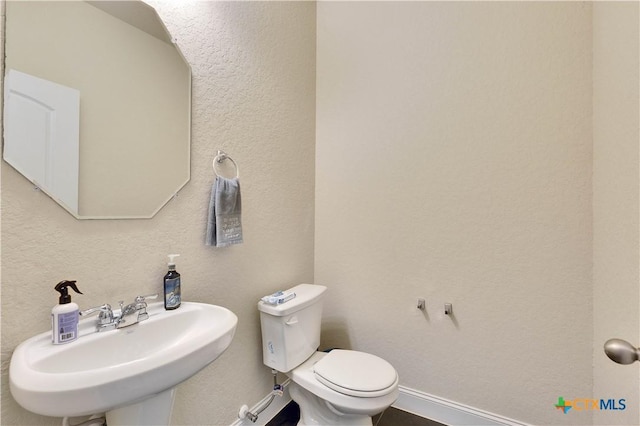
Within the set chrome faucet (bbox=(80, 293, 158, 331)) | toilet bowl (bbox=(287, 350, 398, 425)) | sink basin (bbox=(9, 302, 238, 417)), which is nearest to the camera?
sink basin (bbox=(9, 302, 238, 417))

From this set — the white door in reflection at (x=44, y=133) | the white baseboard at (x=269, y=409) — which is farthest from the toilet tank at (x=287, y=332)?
the white door in reflection at (x=44, y=133)

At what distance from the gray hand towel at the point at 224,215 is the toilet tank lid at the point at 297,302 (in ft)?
1.15

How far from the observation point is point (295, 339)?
131 cm

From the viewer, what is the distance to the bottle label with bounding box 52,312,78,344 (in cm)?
71

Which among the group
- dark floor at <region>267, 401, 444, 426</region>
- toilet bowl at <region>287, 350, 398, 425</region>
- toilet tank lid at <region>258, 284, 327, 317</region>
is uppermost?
toilet tank lid at <region>258, 284, 327, 317</region>

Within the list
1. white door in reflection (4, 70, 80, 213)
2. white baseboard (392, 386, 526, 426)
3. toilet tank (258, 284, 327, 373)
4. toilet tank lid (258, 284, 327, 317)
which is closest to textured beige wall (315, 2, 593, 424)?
white baseboard (392, 386, 526, 426)

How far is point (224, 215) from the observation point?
45.1 inches

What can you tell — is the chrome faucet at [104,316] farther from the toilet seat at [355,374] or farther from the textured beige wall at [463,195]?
the textured beige wall at [463,195]

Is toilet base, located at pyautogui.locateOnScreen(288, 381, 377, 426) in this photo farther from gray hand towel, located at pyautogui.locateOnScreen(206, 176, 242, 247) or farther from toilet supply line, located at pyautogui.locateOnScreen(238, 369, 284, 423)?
gray hand towel, located at pyautogui.locateOnScreen(206, 176, 242, 247)

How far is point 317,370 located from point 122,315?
2.75 ft

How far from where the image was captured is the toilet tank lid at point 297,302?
4.07 feet

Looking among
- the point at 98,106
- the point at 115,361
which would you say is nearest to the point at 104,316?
the point at 115,361

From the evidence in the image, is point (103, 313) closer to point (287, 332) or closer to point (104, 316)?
point (104, 316)

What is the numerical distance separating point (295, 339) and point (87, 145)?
1.14 meters
